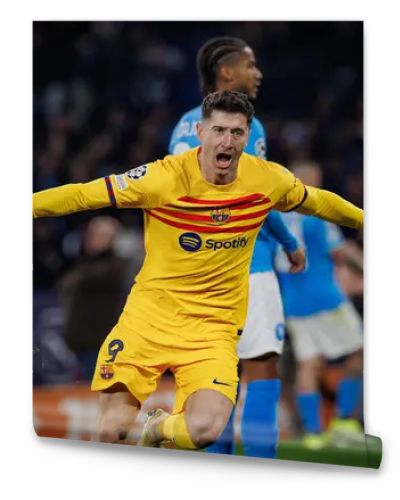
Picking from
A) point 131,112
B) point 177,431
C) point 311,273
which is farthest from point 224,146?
point 177,431

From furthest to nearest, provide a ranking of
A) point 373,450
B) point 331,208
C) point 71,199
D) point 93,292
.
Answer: point 93,292
point 71,199
point 331,208
point 373,450

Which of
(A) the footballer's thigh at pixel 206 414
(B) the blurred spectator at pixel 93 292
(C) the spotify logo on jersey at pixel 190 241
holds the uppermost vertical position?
(C) the spotify logo on jersey at pixel 190 241

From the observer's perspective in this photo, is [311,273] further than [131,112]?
No

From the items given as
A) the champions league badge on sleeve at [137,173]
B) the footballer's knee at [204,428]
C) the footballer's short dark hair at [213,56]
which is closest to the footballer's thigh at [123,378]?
the footballer's knee at [204,428]

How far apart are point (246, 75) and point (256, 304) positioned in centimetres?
98

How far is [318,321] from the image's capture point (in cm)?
485

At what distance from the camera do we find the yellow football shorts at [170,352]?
191 inches

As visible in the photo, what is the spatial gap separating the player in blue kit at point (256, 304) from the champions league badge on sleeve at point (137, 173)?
0.51 ft

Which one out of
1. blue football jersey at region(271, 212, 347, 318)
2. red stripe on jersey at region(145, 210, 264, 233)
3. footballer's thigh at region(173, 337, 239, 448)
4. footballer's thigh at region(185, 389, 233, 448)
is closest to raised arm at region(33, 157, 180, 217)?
red stripe on jersey at region(145, 210, 264, 233)

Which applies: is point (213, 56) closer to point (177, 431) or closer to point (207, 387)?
point (207, 387)

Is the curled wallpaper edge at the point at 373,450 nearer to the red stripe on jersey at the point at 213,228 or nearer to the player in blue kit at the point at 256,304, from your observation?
the player in blue kit at the point at 256,304
